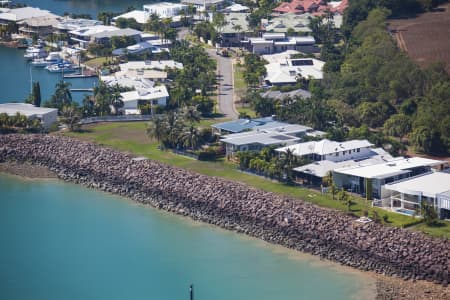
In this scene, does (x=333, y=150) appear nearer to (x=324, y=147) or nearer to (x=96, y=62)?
(x=324, y=147)

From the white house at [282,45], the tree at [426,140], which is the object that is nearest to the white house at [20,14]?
the white house at [282,45]

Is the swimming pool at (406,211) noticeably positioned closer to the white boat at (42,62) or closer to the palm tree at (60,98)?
the palm tree at (60,98)

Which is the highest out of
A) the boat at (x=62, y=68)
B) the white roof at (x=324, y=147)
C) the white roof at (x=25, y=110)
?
the boat at (x=62, y=68)

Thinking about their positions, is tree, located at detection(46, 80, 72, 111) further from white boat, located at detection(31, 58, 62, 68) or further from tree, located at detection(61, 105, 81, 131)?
white boat, located at detection(31, 58, 62, 68)

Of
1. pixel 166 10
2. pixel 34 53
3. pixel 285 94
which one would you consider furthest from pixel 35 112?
pixel 166 10

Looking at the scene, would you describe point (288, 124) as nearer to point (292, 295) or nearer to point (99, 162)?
point (99, 162)
